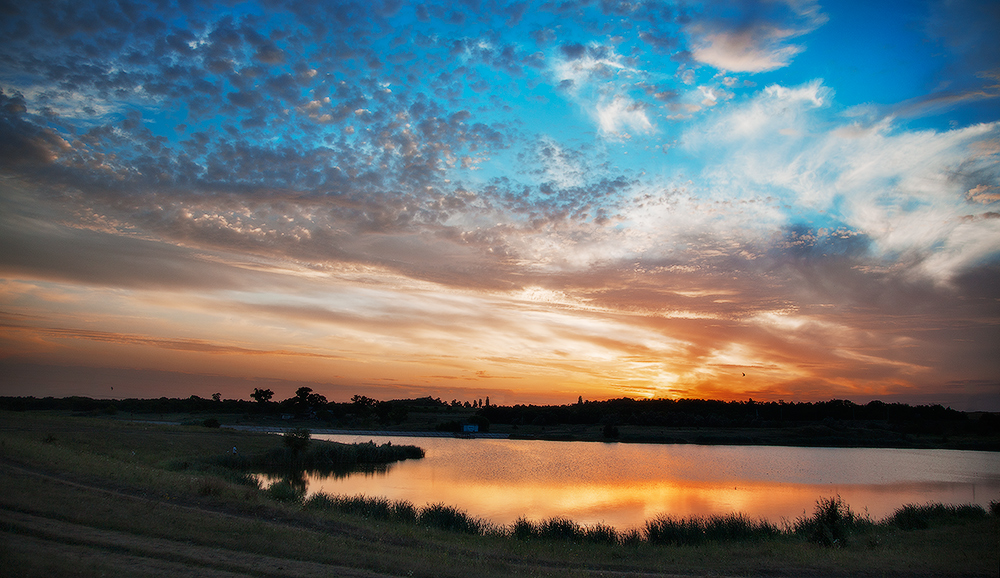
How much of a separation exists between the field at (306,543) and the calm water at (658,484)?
25.5 ft

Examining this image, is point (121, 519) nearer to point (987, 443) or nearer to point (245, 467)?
point (245, 467)

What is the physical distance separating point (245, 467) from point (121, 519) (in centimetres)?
3088

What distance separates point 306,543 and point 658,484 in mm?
34022

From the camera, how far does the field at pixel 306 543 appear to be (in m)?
10.6

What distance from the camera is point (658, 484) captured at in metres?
40.8

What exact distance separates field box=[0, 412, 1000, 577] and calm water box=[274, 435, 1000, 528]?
7.78 m

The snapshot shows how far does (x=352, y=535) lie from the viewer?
1509 centimetres

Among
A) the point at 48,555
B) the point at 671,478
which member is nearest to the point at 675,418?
the point at 671,478

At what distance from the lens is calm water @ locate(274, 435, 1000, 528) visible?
29.4 m

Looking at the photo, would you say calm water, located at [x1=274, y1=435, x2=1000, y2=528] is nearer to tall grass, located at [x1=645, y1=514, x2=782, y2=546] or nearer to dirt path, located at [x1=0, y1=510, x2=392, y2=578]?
tall grass, located at [x1=645, y1=514, x2=782, y2=546]

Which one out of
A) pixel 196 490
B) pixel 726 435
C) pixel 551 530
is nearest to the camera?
pixel 196 490

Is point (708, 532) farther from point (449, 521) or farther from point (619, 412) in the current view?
point (619, 412)

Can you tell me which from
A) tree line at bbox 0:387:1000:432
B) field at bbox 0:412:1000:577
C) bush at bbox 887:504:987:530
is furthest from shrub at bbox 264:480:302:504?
tree line at bbox 0:387:1000:432

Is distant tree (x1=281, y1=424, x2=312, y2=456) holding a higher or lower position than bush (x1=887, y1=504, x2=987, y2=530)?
lower
